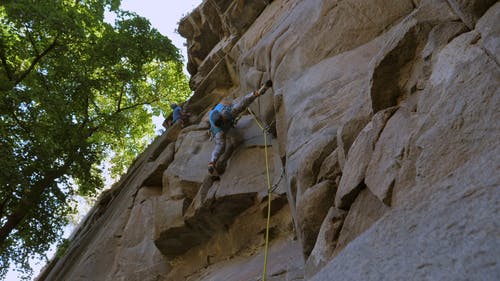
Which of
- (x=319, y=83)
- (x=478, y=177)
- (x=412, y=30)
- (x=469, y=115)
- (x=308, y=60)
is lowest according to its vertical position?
(x=478, y=177)

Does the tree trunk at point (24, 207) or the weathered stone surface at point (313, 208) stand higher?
the tree trunk at point (24, 207)

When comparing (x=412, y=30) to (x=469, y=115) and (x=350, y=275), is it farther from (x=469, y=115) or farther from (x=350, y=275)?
(x=350, y=275)

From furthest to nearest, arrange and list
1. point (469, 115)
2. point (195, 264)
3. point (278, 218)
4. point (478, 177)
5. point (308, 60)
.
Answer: point (195, 264) → point (278, 218) → point (308, 60) → point (469, 115) → point (478, 177)

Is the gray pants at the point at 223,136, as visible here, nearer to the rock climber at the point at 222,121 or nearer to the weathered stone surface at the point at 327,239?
the rock climber at the point at 222,121

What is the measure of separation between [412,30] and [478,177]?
7.29 ft

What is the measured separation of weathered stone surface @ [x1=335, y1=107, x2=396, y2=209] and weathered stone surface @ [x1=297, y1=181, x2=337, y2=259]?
0.36 metres

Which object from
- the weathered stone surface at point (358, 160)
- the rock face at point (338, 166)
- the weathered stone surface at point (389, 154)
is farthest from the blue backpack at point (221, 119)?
the weathered stone surface at point (389, 154)

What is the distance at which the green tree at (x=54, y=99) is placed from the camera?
1239 cm

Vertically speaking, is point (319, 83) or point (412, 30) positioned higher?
point (319, 83)

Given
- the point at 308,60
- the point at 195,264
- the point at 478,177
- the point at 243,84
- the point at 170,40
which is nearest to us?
the point at 478,177

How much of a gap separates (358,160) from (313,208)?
2.97ft

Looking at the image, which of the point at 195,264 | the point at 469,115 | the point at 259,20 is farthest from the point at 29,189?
the point at 469,115

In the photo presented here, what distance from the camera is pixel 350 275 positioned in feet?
9.05

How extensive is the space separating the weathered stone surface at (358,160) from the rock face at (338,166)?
1 centimetres
